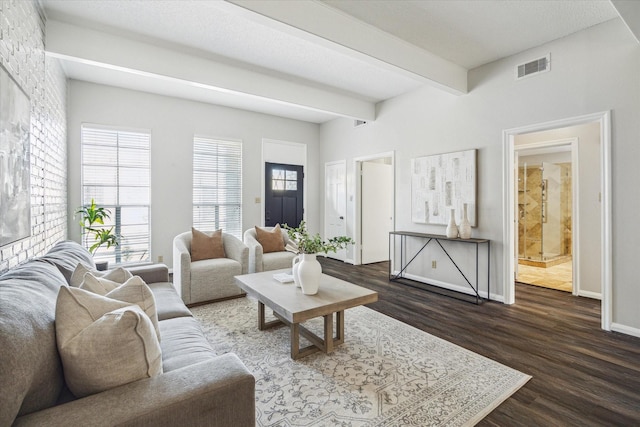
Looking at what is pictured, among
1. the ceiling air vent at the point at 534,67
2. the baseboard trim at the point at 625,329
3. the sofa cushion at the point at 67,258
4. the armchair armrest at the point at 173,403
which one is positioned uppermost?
the ceiling air vent at the point at 534,67

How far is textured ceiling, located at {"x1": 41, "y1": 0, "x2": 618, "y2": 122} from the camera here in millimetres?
2744

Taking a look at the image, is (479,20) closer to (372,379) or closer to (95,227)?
(372,379)

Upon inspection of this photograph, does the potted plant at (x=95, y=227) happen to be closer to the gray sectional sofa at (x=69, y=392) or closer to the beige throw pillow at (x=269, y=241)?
the beige throw pillow at (x=269, y=241)

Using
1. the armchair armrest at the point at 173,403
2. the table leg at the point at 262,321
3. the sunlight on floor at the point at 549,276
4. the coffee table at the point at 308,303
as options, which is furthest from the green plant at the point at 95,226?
the sunlight on floor at the point at 549,276

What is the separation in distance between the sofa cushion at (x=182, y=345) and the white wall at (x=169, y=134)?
345 centimetres

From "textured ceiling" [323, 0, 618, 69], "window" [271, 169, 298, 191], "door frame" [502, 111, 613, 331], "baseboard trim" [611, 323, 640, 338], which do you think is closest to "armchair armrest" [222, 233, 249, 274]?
"window" [271, 169, 298, 191]

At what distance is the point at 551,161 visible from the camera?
248 inches

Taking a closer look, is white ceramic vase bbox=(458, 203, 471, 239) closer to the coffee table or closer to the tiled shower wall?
the coffee table

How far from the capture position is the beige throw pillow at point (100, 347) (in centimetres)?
105

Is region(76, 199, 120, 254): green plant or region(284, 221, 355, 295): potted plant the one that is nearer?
region(284, 221, 355, 295): potted plant

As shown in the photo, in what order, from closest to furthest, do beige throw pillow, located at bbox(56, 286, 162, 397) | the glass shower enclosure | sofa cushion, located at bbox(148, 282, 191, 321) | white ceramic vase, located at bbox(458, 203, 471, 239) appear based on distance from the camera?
beige throw pillow, located at bbox(56, 286, 162, 397) < sofa cushion, located at bbox(148, 282, 191, 321) < white ceramic vase, located at bbox(458, 203, 471, 239) < the glass shower enclosure

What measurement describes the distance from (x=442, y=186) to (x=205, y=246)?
3.38 metres

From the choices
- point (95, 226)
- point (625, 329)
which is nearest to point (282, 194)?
point (95, 226)

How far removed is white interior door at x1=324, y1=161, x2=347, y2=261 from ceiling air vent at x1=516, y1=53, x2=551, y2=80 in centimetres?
328
